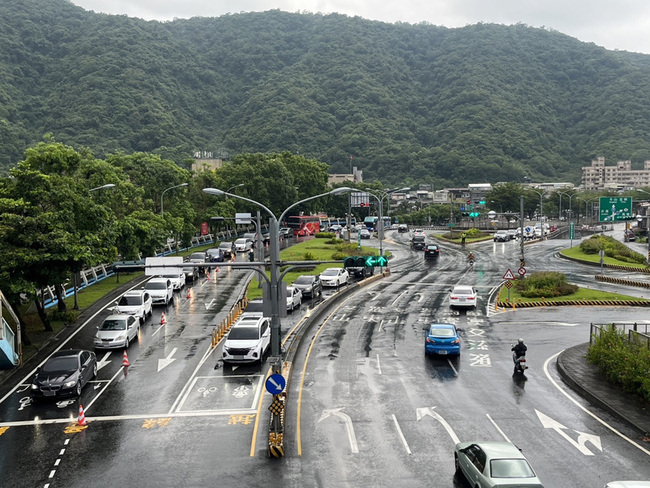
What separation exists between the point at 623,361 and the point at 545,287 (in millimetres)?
24106

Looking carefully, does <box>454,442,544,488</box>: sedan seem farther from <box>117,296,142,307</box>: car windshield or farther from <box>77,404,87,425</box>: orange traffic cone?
<box>117,296,142,307</box>: car windshield

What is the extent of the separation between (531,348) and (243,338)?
48.4 ft

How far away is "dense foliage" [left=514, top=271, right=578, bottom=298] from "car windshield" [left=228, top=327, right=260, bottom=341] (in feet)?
83.2

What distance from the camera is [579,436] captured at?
19984 millimetres

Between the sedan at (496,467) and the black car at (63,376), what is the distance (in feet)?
51.9

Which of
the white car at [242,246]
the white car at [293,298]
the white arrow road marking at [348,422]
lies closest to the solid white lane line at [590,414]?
the white arrow road marking at [348,422]

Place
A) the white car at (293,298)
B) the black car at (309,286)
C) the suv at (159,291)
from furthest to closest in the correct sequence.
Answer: the black car at (309,286) < the suv at (159,291) < the white car at (293,298)

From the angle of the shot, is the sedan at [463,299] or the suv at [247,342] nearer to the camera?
the suv at [247,342]

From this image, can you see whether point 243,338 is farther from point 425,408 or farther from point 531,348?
point 531,348

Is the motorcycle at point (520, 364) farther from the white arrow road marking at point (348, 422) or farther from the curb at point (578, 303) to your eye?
the curb at point (578, 303)

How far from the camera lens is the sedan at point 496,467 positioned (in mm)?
14516

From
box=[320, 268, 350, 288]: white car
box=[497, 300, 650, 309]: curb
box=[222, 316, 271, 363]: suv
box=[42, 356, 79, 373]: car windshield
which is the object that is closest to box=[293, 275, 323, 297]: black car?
box=[320, 268, 350, 288]: white car

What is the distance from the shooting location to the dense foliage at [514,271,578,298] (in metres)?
47.3

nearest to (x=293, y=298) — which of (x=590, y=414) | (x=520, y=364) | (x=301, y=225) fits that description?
(x=520, y=364)
